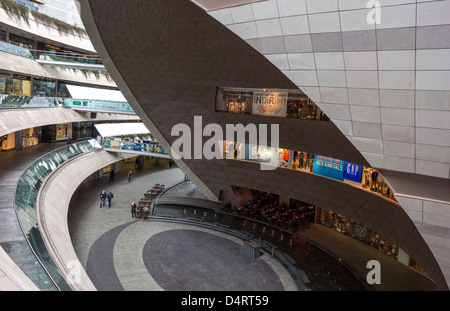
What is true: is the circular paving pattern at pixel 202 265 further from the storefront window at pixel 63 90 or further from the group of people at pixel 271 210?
the storefront window at pixel 63 90

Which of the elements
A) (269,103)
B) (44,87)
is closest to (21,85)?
(44,87)

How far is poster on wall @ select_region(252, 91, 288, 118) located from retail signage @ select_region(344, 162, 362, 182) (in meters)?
4.74

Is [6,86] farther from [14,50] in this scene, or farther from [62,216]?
[62,216]

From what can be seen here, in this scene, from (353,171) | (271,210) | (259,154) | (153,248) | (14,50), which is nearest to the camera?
(153,248)

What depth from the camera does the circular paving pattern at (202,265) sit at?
48.5 ft

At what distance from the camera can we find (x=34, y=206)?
13109 millimetres

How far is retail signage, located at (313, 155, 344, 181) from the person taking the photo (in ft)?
62.9

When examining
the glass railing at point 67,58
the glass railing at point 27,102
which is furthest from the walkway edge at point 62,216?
the glass railing at point 67,58

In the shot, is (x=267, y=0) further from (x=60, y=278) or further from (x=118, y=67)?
(x=118, y=67)

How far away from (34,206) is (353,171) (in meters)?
15.6

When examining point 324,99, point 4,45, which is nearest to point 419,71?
point 324,99

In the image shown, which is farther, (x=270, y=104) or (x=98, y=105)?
(x=98, y=105)

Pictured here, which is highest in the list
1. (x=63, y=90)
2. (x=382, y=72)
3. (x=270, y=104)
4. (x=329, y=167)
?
(x=63, y=90)
